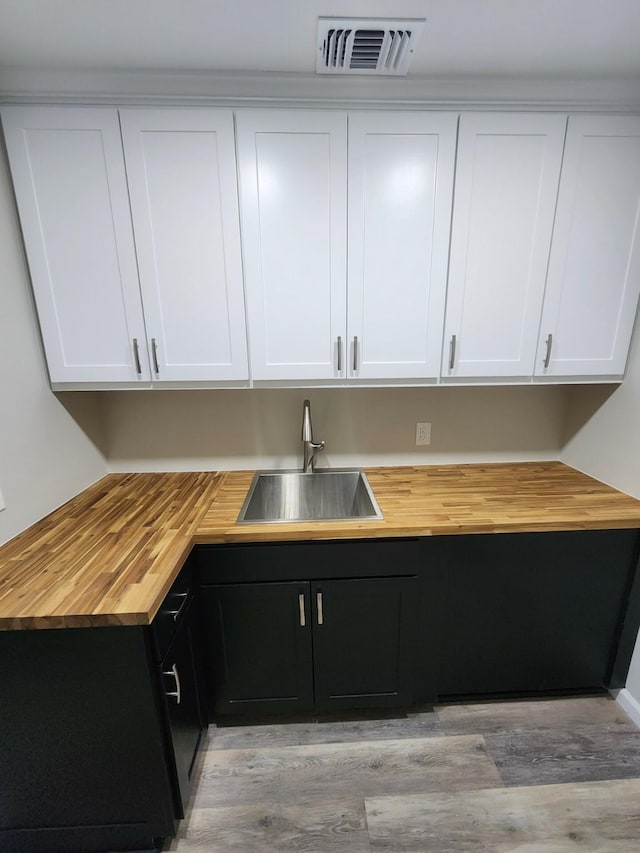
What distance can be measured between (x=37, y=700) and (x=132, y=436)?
1.09 metres

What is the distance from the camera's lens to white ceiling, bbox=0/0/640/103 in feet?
3.19

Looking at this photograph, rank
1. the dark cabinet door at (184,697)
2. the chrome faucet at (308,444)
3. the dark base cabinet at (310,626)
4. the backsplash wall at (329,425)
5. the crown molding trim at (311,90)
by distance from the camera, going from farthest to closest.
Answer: the backsplash wall at (329,425) < the chrome faucet at (308,444) < the dark base cabinet at (310,626) < the crown molding trim at (311,90) < the dark cabinet door at (184,697)

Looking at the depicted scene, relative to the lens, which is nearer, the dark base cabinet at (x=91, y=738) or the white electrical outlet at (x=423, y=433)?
the dark base cabinet at (x=91, y=738)

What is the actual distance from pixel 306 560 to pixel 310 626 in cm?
29

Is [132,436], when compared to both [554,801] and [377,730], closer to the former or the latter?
[377,730]

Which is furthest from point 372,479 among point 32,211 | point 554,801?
point 32,211

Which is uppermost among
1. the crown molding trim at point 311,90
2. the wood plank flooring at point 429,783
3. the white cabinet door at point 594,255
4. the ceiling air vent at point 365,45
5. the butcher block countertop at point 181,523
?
the ceiling air vent at point 365,45

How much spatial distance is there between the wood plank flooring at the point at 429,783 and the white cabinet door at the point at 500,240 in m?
1.48

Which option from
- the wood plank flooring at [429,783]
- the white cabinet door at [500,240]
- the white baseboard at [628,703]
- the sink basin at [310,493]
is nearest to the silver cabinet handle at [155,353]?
the sink basin at [310,493]

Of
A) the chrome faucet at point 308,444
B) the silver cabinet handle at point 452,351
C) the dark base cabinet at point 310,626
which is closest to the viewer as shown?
the dark base cabinet at point 310,626

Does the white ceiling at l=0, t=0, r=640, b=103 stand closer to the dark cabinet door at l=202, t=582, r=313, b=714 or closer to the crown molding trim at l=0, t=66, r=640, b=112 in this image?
the crown molding trim at l=0, t=66, r=640, b=112

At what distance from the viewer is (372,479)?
1704mm

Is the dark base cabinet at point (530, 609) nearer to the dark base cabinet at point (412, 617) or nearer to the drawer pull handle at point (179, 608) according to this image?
the dark base cabinet at point (412, 617)

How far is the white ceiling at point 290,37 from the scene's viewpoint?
97 cm
